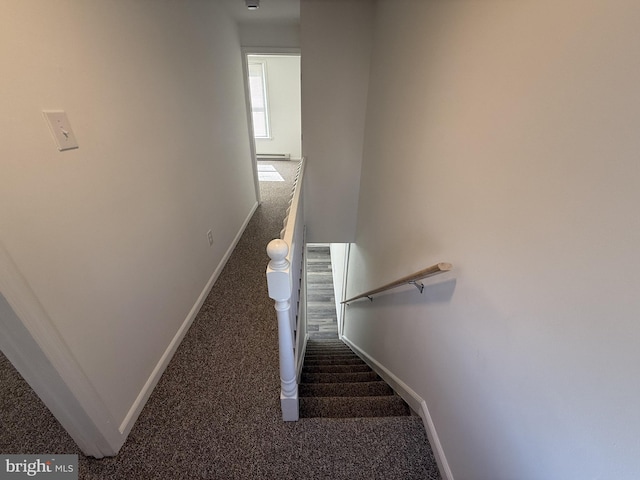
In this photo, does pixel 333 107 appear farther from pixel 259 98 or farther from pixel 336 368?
pixel 259 98

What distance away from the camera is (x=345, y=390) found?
6.04 feet

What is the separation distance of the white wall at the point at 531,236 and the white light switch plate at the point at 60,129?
4.70 feet

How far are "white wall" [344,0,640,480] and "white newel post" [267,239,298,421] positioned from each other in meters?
0.64

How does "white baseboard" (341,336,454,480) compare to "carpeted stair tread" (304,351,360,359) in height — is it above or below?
above

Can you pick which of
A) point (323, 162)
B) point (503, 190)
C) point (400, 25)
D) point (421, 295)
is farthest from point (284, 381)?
point (323, 162)

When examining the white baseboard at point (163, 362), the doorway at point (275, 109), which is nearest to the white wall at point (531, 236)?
the white baseboard at point (163, 362)

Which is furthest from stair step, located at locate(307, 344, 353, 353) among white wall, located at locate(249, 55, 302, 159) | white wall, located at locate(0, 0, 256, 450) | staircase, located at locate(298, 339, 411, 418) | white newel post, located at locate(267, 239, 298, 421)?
white wall, located at locate(249, 55, 302, 159)

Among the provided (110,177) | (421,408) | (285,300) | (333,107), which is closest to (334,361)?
(421,408)

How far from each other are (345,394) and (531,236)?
157 centimetres

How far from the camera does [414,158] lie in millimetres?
1520

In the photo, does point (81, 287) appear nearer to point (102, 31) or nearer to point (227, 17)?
point (102, 31)

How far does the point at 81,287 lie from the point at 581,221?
152cm

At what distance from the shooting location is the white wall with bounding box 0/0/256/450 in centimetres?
84

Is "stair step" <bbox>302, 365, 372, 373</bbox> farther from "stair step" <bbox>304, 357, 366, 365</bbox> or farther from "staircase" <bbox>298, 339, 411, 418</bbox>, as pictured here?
"stair step" <bbox>304, 357, 366, 365</bbox>
